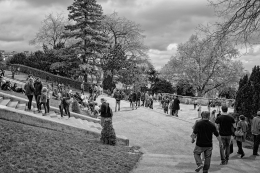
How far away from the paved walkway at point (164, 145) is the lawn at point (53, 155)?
0.77 m

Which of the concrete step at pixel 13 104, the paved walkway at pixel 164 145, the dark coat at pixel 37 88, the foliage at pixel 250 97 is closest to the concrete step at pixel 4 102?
the concrete step at pixel 13 104

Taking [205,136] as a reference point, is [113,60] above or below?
above

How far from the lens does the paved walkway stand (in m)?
8.02

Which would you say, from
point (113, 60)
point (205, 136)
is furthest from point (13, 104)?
point (113, 60)

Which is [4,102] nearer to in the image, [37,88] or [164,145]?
[37,88]

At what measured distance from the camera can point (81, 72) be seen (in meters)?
37.0

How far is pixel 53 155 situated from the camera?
23.6ft

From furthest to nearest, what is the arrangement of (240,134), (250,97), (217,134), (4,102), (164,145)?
(250,97) → (4,102) → (164,145) → (240,134) → (217,134)

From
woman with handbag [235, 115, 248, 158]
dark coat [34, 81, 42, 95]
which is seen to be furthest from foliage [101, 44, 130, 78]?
woman with handbag [235, 115, 248, 158]

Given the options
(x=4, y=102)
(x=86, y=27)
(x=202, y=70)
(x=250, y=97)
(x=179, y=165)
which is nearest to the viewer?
(x=179, y=165)

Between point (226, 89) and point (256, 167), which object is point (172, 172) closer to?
point (256, 167)

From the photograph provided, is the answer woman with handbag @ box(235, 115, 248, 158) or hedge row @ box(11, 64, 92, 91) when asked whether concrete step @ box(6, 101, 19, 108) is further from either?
hedge row @ box(11, 64, 92, 91)

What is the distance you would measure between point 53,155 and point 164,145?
5773mm

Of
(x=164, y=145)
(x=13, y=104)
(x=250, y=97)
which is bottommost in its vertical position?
(x=164, y=145)
